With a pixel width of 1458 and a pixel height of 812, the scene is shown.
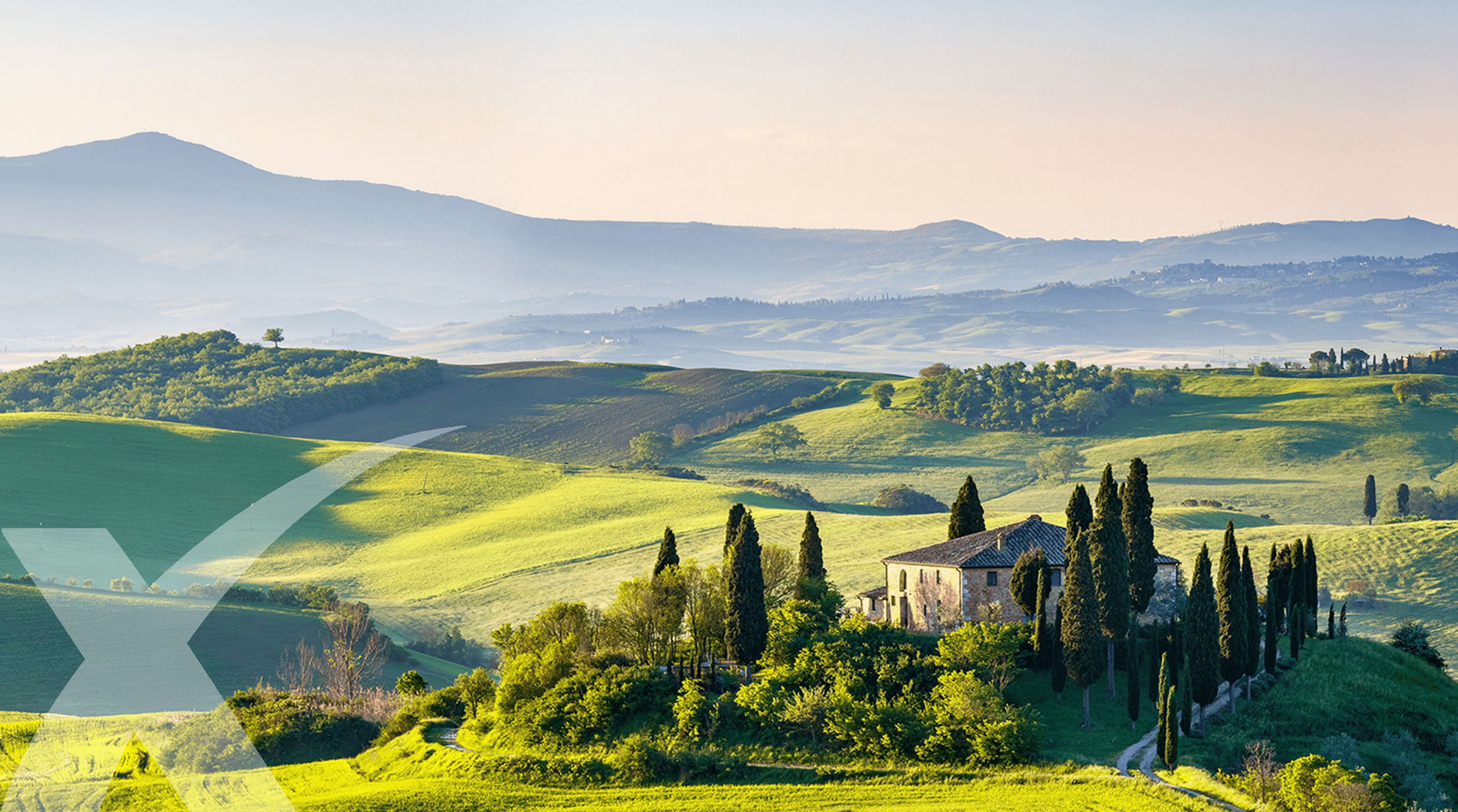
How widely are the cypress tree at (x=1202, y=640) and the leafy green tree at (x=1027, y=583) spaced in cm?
666

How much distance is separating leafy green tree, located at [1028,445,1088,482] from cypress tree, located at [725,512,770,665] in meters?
116

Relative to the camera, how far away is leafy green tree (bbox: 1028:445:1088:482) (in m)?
177

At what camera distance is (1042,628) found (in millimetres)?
61281

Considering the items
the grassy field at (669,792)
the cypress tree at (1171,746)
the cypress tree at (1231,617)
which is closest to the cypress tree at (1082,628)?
the cypress tree at (1171,746)

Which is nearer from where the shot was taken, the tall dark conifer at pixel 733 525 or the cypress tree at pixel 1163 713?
the cypress tree at pixel 1163 713

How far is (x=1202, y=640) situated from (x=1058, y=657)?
6.01 meters

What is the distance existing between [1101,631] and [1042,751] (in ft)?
27.9

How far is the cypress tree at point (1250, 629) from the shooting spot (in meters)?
61.5

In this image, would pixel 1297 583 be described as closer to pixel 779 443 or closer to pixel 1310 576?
pixel 1310 576

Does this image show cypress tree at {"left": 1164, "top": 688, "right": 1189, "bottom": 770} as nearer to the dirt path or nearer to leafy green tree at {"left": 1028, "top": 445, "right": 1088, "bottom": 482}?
the dirt path

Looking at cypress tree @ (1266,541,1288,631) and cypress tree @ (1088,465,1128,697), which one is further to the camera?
cypress tree @ (1266,541,1288,631)

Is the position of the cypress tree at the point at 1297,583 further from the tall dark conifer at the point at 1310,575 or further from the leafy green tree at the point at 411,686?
the leafy green tree at the point at 411,686

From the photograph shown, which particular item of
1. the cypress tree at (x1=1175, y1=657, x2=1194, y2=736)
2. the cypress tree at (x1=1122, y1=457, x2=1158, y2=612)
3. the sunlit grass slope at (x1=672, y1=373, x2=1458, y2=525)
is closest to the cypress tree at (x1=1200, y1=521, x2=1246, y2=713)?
the cypress tree at (x1=1175, y1=657, x2=1194, y2=736)

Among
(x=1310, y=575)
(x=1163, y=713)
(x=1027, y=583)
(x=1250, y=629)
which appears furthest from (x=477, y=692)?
(x=1310, y=575)
